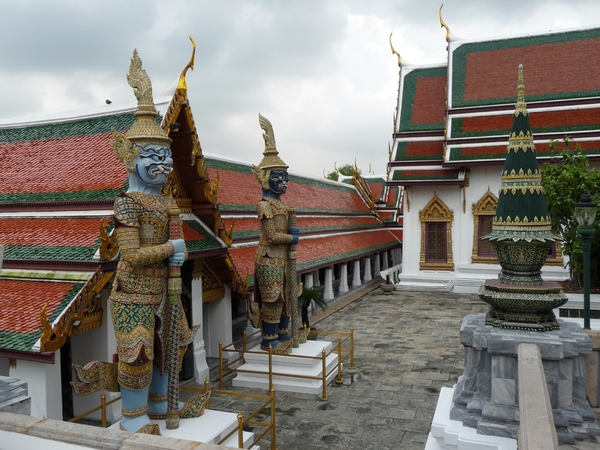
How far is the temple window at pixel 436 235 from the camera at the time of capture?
22.1 metres

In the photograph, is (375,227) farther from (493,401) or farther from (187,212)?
(493,401)

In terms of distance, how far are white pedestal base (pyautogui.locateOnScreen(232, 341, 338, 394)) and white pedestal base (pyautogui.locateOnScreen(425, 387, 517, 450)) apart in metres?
3.83

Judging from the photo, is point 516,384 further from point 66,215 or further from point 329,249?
point 329,249

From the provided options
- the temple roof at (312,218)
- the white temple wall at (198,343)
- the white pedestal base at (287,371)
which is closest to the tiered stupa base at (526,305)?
the white pedestal base at (287,371)

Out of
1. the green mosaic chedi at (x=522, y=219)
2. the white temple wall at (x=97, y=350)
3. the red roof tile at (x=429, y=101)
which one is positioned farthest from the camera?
the red roof tile at (x=429, y=101)

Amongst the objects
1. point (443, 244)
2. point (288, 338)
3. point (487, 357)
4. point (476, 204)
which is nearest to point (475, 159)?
point (476, 204)

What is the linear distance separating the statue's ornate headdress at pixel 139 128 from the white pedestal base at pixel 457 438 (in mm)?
4570

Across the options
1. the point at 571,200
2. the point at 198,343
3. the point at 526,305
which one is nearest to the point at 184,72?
the point at 198,343

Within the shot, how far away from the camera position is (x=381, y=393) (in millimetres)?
9336

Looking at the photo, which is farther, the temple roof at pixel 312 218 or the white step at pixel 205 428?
the temple roof at pixel 312 218

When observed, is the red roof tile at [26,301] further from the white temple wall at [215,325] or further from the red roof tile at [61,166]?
the white temple wall at [215,325]

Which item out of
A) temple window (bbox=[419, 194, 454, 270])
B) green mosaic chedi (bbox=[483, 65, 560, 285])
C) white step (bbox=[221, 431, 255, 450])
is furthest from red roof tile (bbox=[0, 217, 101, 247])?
temple window (bbox=[419, 194, 454, 270])

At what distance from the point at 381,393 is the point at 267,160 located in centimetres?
503

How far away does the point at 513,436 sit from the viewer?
5.02 metres
